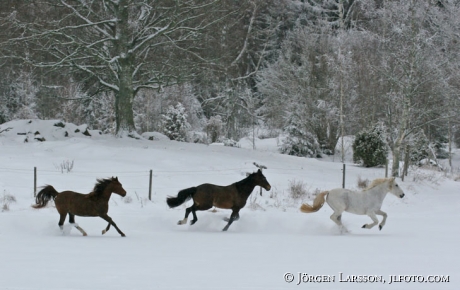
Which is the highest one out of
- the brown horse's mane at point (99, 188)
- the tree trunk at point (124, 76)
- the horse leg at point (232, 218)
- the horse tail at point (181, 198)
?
the tree trunk at point (124, 76)

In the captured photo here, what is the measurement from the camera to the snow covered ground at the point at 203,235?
6.76 metres

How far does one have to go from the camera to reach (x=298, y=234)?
11.8 meters

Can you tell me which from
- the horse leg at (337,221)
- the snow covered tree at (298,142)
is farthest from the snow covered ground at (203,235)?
the snow covered tree at (298,142)

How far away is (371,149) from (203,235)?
18.3 m

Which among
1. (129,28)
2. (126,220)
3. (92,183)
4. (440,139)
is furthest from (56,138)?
(440,139)

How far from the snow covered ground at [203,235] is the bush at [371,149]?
3.53 metres

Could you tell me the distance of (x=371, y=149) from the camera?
27828 millimetres

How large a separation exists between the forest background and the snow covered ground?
12.4 ft

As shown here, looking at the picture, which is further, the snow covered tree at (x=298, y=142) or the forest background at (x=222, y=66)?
the snow covered tree at (x=298, y=142)

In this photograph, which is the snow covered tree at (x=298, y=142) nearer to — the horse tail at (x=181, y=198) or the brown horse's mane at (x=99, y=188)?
the horse tail at (x=181, y=198)

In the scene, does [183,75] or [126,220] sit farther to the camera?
[183,75]

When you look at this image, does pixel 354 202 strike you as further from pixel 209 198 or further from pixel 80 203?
pixel 80 203

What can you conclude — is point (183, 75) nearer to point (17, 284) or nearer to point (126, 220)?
point (126, 220)

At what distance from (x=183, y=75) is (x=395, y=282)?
20.7m
